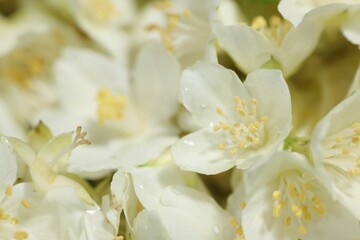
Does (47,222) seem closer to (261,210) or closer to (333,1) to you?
(261,210)

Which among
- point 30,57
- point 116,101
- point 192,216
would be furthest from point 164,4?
point 192,216

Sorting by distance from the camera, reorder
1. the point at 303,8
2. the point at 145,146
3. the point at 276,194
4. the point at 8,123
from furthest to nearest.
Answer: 1. the point at 8,123
2. the point at 145,146
3. the point at 303,8
4. the point at 276,194

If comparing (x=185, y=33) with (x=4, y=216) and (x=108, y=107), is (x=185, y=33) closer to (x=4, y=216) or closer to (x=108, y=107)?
(x=108, y=107)

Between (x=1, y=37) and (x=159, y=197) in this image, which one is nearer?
(x=159, y=197)

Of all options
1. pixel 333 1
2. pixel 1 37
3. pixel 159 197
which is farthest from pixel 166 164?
pixel 1 37

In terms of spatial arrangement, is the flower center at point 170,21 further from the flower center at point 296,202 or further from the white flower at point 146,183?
the flower center at point 296,202

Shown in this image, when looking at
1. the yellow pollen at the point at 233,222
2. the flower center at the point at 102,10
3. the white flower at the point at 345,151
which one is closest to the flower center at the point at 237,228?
the yellow pollen at the point at 233,222
